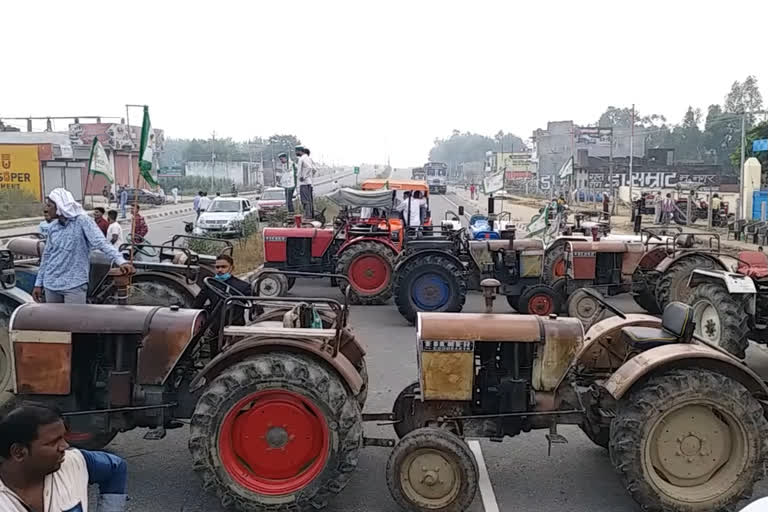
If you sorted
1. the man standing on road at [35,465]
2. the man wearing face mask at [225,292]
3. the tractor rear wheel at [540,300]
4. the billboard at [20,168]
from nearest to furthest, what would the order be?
1. the man standing on road at [35,465]
2. the man wearing face mask at [225,292]
3. the tractor rear wheel at [540,300]
4. the billboard at [20,168]

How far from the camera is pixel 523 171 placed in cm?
7269

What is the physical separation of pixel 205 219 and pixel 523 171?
5307cm

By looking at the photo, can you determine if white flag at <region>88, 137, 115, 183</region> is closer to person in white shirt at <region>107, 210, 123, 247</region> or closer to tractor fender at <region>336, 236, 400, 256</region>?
person in white shirt at <region>107, 210, 123, 247</region>

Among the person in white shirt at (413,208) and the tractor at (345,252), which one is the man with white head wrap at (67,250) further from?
the person in white shirt at (413,208)

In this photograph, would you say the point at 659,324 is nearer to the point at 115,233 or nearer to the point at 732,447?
the point at 732,447

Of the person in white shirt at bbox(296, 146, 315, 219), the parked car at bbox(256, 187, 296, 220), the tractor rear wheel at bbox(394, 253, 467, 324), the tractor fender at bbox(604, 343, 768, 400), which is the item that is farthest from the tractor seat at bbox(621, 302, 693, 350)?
the parked car at bbox(256, 187, 296, 220)

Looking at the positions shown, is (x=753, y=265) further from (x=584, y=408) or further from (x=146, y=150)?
(x=146, y=150)

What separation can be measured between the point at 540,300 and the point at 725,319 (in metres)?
3.33

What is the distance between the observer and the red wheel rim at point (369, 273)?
39.1ft

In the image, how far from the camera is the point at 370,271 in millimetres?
11945

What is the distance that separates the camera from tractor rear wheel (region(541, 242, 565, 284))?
1152 cm

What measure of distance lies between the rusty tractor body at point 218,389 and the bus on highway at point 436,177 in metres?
59.0

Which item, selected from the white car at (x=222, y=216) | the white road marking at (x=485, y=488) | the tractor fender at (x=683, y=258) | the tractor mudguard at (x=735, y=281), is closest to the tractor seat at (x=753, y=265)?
the tractor mudguard at (x=735, y=281)

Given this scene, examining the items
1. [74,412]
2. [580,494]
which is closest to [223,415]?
[74,412]
